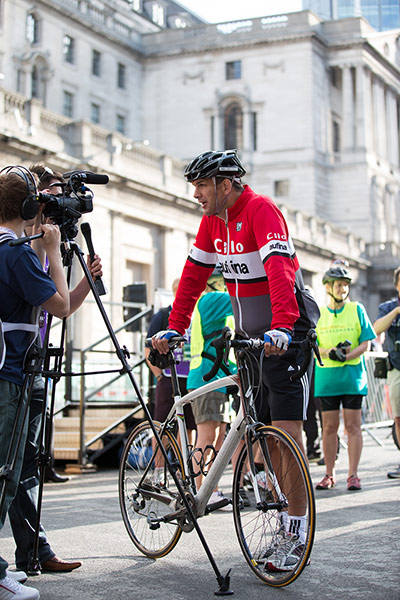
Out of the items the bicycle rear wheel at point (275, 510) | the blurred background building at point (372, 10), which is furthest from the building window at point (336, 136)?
the blurred background building at point (372, 10)

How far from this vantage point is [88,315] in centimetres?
2798

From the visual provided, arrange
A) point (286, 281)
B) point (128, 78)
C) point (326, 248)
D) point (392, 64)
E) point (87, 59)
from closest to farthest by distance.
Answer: point (286, 281) < point (326, 248) < point (87, 59) < point (128, 78) < point (392, 64)

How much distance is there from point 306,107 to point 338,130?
5.38m

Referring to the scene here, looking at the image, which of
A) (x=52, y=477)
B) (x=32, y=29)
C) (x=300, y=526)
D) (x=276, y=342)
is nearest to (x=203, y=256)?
(x=276, y=342)

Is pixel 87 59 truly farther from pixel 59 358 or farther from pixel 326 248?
pixel 59 358

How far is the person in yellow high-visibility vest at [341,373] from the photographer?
9.34 meters

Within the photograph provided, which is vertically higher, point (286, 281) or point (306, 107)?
point (306, 107)

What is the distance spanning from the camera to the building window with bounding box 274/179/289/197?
63.0m

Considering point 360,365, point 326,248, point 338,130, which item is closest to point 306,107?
point 338,130

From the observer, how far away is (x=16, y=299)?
4.86m

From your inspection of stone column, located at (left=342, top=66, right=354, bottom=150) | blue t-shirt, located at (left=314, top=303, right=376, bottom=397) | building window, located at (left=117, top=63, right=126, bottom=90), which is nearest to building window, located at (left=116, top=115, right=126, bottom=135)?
building window, located at (left=117, top=63, right=126, bottom=90)

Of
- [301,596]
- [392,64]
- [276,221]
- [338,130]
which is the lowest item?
[301,596]

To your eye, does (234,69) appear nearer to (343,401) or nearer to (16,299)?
(343,401)

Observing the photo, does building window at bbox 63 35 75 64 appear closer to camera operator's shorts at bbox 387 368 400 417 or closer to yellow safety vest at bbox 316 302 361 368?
camera operator's shorts at bbox 387 368 400 417
